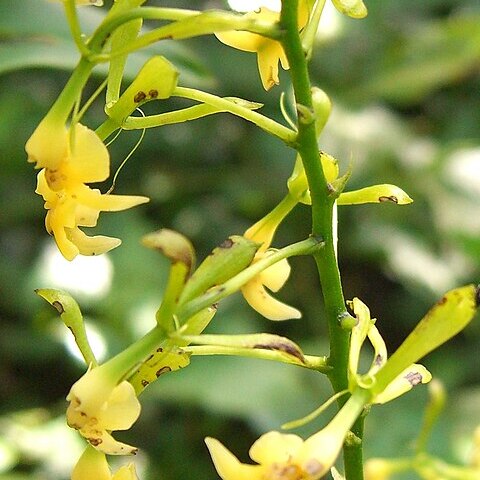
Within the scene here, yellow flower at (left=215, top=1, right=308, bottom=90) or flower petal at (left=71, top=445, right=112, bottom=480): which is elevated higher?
yellow flower at (left=215, top=1, right=308, bottom=90)

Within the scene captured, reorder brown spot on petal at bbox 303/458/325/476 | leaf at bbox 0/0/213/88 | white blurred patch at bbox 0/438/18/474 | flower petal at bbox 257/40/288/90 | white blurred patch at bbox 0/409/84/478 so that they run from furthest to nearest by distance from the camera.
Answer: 1. white blurred patch at bbox 0/409/84/478
2. white blurred patch at bbox 0/438/18/474
3. leaf at bbox 0/0/213/88
4. flower petal at bbox 257/40/288/90
5. brown spot on petal at bbox 303/458/325/476

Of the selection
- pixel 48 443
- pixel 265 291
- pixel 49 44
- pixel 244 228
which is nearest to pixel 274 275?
pixel 265 291

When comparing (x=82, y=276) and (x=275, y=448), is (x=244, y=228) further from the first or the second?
(x=275, y=448)

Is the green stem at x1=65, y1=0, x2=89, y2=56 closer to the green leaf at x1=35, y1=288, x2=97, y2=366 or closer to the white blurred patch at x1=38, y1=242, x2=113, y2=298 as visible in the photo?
the green leaf at x1=35, y1=288, x2=97, y2=366

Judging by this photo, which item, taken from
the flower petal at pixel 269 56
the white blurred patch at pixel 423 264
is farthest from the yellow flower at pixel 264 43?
the white blurred patch at pixel 423 264

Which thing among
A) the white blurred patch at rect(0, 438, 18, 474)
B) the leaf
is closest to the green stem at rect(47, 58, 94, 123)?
the leaf
